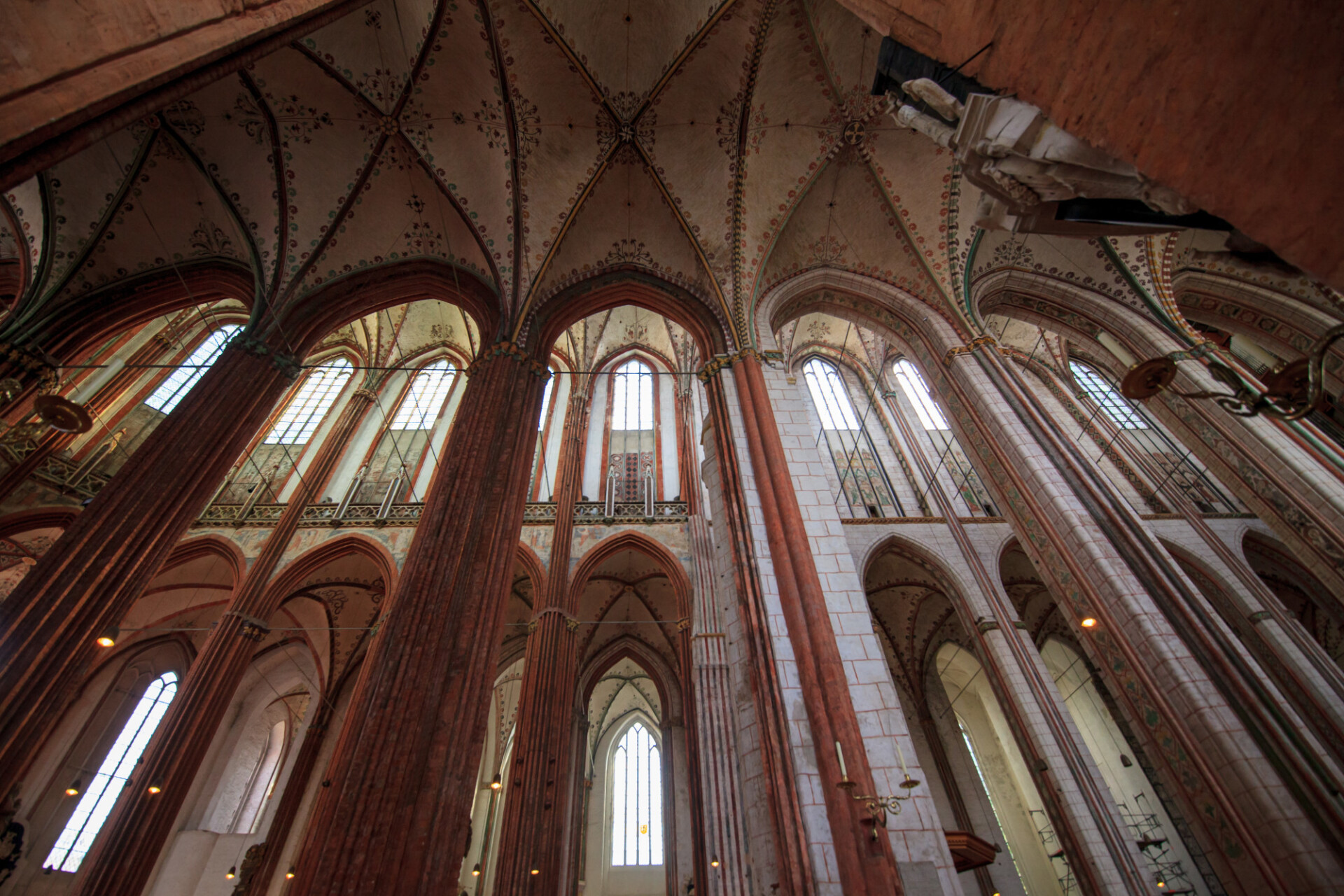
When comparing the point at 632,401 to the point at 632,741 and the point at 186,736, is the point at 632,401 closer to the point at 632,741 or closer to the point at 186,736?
the point at 186,736

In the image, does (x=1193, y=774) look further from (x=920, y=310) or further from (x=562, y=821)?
(x=562, y=821)

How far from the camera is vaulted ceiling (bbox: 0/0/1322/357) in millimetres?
8258

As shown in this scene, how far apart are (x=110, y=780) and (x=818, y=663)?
1423 centimetres

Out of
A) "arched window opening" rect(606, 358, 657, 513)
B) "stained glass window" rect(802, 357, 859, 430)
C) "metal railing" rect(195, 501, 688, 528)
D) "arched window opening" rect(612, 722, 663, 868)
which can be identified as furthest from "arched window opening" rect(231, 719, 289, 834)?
"stained glass window" rect(802, 357, 859, 430)

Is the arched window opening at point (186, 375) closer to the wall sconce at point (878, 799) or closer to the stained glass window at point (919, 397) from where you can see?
the wall sconce at point (878, 799)

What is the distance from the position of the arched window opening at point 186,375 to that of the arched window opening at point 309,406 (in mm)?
1902

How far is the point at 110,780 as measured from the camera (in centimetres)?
1158

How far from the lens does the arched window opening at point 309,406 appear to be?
47.1 feet

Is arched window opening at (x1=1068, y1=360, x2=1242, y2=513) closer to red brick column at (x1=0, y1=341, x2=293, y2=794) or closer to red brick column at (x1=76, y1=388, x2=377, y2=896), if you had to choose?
red brick column at (x1=0, y1=341, x2=293, y2=794)

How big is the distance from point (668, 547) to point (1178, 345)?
8.76 metres

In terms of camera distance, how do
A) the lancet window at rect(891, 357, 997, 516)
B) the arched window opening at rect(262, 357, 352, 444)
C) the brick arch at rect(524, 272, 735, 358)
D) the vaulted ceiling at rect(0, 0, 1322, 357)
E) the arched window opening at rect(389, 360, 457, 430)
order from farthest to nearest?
the arched window opening at rect(389, 360, 457, 430), the arched window opening at rect(262, 357, 352, 444), the lancet window at rect(891, 357, 997, 516), the brick arch at rect(524, 272, 735, 358), the vaulted ceiling at rect(0, 0, 1322, 357)

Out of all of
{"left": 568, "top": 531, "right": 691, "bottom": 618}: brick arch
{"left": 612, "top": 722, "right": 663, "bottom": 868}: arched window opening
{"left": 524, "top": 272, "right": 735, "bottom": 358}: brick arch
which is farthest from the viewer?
{"left": 612, "top": 722, "right": 663, "bottom": 868}: arched window opening

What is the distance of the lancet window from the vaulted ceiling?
166 inches

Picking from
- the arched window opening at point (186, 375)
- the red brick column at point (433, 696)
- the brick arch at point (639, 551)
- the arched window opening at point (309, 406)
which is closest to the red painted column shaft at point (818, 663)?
the red brick column at point (433, 696)
